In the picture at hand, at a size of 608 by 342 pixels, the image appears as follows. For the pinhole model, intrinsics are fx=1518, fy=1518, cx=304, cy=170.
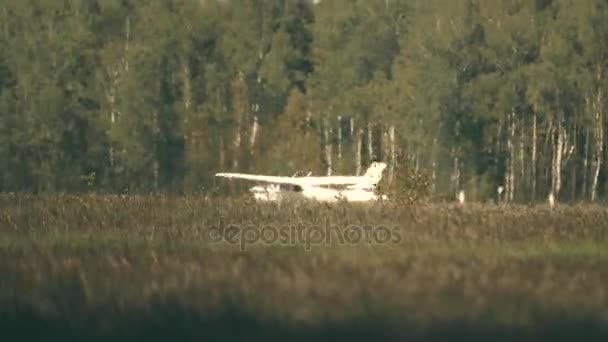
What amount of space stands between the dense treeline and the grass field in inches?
1405

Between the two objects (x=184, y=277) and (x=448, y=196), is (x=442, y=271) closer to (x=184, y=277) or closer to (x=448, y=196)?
(x=184, y=277)

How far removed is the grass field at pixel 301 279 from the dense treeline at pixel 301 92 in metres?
35.7

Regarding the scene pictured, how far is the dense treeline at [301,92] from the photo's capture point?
2901 inches

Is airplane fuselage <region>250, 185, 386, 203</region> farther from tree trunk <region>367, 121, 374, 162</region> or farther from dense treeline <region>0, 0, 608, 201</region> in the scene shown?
tree trunk <region>367, 121, 374, 162</region>

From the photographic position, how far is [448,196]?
73.2 meters

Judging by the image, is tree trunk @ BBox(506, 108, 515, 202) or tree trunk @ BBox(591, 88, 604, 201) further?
tree trunk @ BBox(506, 108, 515, 202)

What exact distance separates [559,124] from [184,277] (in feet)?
170

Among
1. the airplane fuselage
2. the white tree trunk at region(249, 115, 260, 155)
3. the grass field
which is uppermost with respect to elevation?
the white tree trunk at region(249, 115, 260, 155)

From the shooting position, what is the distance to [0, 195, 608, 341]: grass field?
17594 millimetres

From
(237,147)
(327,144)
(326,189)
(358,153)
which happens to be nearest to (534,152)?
(358,153)

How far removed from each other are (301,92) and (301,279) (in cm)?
6390

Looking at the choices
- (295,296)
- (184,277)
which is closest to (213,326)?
(295,296)

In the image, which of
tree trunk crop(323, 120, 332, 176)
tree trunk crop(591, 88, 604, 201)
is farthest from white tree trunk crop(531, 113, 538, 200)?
tree trunk crop(323, 120, 332, 176)

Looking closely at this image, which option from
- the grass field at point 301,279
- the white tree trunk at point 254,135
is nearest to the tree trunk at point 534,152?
the white tree trunk at point 254,135
